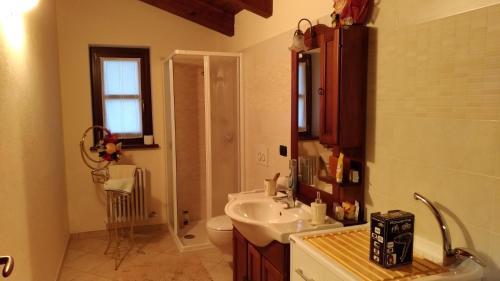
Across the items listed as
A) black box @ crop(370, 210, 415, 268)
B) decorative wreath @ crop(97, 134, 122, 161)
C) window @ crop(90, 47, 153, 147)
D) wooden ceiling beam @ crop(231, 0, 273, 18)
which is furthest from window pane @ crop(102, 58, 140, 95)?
black box @ crop(370, 210, 415, 268)

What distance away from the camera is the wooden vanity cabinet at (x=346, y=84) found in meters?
1.81

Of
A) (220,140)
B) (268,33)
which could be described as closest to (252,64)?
(268,33)

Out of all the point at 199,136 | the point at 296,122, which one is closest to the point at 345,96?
the point at 296,122

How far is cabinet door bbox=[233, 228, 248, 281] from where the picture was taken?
2.33 meters

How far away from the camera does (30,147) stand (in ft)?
7.25

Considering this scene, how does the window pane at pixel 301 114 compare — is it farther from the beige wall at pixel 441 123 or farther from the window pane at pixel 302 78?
the beige wall at pixel 441 123

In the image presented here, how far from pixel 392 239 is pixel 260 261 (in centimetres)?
94

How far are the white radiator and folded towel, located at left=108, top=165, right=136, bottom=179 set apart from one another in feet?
0.37

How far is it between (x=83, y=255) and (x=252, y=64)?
2.45 metres

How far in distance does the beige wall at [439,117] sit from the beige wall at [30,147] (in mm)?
1807

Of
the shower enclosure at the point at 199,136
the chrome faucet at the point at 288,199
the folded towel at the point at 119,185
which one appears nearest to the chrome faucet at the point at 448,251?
the chrome faucet at the point at 288,199

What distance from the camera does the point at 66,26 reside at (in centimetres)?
365

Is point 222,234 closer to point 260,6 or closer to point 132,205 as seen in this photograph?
point 132,205

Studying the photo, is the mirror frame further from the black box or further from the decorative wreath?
the decorative wreath
